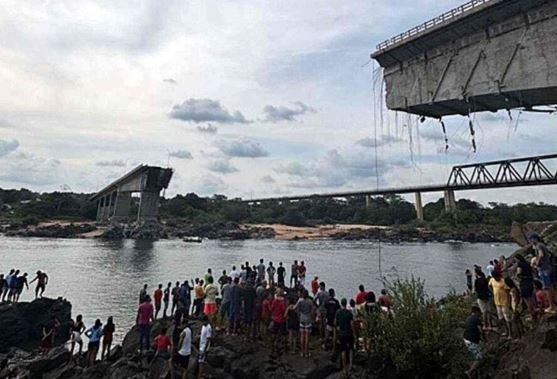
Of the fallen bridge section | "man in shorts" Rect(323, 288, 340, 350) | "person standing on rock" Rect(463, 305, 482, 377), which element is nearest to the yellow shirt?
"person standing on rock" Rect(463, 305, 482, 377)

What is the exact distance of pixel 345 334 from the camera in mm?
13180

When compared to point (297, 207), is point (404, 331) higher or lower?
lower

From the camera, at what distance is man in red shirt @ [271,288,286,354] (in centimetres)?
1476

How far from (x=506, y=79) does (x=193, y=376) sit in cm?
1907

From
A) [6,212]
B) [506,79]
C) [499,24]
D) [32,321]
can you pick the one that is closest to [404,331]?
[506,79]

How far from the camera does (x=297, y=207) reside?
169m

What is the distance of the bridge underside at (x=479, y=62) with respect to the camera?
809 inches

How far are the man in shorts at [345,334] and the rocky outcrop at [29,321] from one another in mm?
18937

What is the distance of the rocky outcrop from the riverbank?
244 ft

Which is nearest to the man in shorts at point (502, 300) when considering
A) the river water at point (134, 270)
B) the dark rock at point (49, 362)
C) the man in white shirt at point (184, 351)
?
the man in white shirt at point (184, 351)

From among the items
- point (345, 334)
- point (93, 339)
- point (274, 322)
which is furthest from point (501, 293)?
point (93, 339)

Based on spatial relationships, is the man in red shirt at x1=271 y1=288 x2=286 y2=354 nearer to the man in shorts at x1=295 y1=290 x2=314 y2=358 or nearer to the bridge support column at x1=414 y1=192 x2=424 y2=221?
the man in shorts at x1=295 y1=290 x2=314 y2=358

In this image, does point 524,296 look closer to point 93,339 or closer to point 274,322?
point 274,322

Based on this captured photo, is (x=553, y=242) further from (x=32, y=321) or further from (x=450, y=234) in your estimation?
(x=450, y=234)
